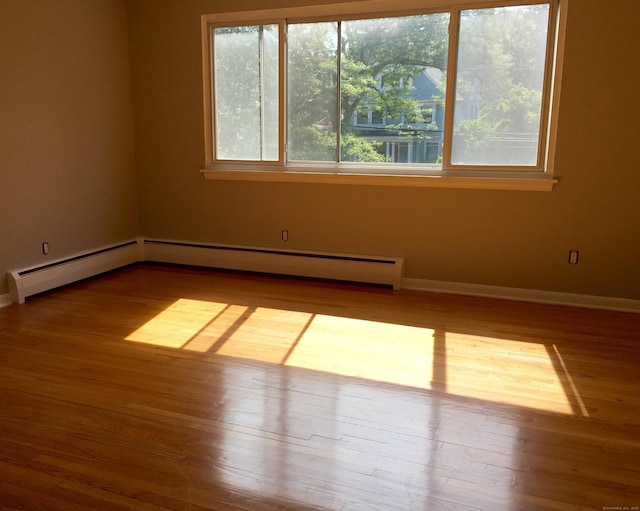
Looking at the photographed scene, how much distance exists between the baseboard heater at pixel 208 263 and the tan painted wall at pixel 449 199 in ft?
0.36

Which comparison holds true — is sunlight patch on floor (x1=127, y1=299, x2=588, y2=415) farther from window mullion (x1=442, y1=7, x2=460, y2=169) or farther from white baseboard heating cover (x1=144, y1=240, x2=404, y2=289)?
window mullion (x1=442, y1=7, x2=460, y2=169)

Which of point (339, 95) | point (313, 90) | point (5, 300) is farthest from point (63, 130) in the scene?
point (339, 95)

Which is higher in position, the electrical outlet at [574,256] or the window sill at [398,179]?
the window sill at [398,179]

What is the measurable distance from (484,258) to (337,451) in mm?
2620

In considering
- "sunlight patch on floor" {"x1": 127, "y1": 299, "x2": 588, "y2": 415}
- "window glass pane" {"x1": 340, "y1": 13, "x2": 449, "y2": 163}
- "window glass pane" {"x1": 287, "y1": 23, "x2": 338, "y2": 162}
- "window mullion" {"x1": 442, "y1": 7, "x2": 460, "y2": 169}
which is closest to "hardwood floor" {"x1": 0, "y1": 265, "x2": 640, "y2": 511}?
"sunlight patch on floor" {"x1": 127, "y1": 299, "x2": 588, "y2": 415}

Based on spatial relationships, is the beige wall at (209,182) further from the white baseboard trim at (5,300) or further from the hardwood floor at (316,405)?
the hardwood floor at (316,405)

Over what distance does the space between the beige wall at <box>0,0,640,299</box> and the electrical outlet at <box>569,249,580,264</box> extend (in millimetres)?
36

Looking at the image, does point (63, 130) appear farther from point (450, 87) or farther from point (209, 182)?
point (450, 87)

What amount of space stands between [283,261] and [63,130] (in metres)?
2.14

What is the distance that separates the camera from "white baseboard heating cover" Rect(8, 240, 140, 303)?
13.5ft

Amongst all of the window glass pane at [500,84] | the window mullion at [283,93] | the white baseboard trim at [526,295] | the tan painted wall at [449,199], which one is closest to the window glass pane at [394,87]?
the window glass pane at [500,84]

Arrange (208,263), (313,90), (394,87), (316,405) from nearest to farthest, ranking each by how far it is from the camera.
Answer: (316,405) → (394,87) → (313,90) → (208,263)

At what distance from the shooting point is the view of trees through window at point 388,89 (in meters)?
4.14

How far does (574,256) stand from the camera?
13.6 feet
